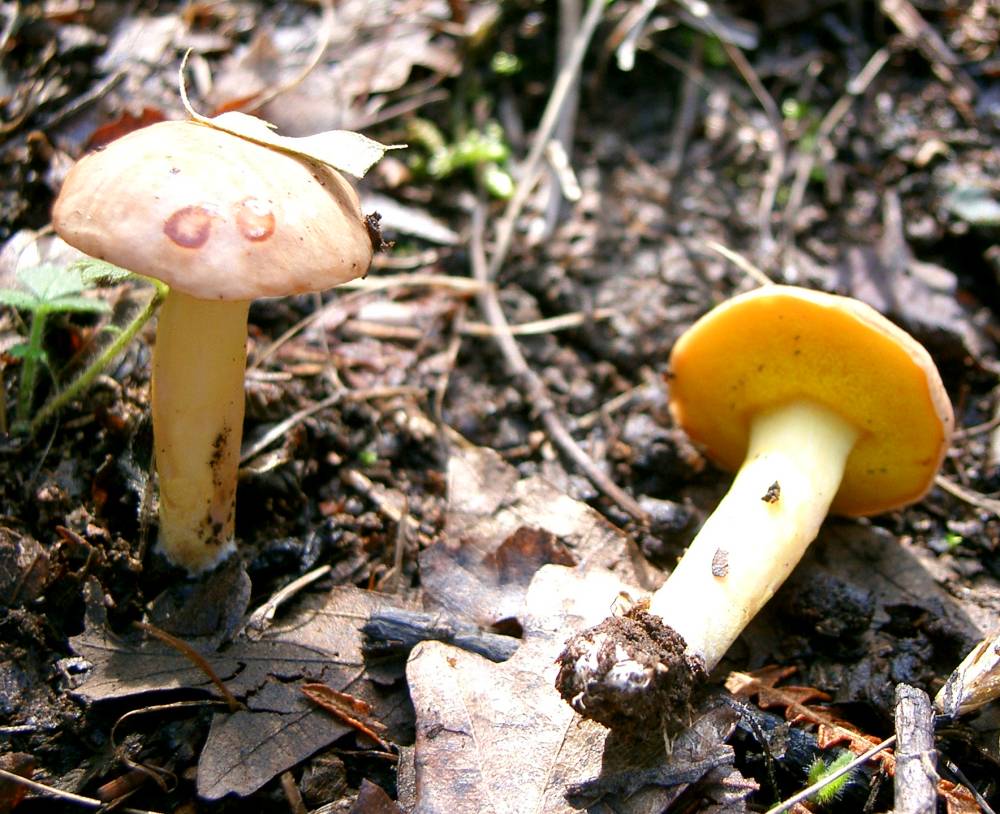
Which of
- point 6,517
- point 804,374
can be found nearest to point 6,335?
point 6,517

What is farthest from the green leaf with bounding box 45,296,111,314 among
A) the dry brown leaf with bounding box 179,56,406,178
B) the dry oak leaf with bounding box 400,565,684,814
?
the dry oak leaf with bounding box 400,565,684,814

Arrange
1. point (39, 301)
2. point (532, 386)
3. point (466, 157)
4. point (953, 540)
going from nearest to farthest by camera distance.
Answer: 1. point (39, 301)
2. point (953, 540)
3. point (532, 386)
4. point (466, 157)

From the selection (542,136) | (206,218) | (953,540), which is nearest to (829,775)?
(953,540)

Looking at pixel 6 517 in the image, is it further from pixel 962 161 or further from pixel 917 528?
pixel 962 161

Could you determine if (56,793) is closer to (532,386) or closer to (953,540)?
(532,386)

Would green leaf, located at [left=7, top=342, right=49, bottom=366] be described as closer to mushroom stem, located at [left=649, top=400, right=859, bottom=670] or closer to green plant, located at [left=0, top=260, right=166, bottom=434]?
green plant, located at [left=0, top=260, right=166, bottom=434]

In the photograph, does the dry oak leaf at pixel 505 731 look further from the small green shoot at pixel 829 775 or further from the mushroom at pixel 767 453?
the small green shoot at pixel 829 775

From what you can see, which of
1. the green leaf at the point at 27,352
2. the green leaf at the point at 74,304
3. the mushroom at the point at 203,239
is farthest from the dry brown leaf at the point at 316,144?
the green leaf at the point at 27,352
